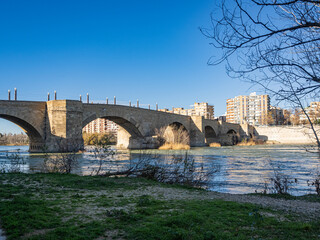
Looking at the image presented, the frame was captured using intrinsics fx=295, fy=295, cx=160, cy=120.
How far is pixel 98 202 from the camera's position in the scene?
4.76 metres

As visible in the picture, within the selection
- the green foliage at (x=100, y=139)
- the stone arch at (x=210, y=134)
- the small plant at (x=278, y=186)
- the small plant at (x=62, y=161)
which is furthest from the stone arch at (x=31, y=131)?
the stone arch at (x=210, y=134)

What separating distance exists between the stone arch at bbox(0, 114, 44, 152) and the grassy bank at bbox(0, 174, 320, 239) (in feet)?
62.9

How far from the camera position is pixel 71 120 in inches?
960

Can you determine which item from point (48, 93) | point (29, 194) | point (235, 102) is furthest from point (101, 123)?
point (29, 194)

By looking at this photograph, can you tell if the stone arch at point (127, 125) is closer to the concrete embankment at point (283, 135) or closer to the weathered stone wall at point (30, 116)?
the weathered stone wall at point (30, 116)

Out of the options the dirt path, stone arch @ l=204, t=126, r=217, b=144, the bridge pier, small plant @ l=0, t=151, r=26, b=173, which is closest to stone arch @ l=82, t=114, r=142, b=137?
the bridge pier

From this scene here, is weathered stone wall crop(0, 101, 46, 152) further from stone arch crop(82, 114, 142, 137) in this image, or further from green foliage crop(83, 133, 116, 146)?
stone arch crop(82, 114, 142, 137)

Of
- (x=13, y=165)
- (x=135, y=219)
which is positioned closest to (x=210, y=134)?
(x=13, y=165)

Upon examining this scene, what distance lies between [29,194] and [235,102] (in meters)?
125

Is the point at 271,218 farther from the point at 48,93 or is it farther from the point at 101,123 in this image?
the point at 101,123

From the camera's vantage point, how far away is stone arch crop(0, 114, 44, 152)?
2280 centimetres

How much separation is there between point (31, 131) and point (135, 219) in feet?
75.9

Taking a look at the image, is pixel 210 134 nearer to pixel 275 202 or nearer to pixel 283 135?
pixel 283 135

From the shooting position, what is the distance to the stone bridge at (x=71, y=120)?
22.7 m
